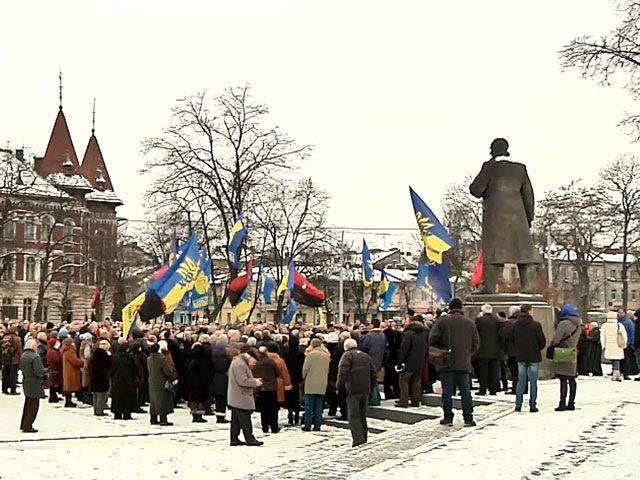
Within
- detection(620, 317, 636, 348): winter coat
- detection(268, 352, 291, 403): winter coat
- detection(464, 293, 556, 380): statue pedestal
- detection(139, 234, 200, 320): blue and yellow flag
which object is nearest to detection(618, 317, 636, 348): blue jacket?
detection(620, 317, 636, 348): winter coat

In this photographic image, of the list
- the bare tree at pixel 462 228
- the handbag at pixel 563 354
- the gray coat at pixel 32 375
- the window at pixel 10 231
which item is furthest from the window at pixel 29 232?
the handbag at pixel 563 354

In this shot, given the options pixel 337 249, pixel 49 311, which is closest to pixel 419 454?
pixel 337 249

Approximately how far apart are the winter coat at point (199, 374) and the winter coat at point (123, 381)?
1159mm

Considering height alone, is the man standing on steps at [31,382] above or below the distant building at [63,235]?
below

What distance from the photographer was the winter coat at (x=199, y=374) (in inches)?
791

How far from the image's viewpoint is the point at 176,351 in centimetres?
2161

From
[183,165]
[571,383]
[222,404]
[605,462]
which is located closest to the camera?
[605,462]

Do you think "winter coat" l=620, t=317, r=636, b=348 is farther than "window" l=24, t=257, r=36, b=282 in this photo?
No

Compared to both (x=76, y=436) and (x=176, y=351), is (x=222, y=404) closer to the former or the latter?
(x=176, y=351)

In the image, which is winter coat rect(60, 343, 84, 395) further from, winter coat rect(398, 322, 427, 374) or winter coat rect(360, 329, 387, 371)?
winter coat rect(398, 322, 427, 374)

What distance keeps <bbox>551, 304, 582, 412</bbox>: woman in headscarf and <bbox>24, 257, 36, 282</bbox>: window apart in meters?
76.6

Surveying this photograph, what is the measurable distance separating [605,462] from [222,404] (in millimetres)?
10954

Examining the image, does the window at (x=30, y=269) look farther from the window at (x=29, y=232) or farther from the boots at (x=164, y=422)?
the boots at (x=164, y=422)

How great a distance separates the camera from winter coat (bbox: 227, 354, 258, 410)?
1630 centimetres
